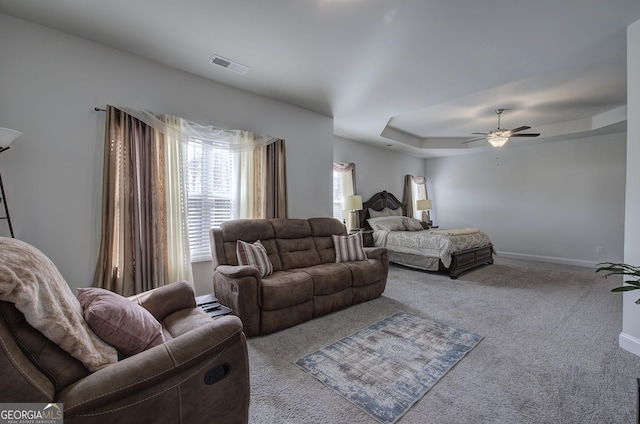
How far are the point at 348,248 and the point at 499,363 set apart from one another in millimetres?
1987

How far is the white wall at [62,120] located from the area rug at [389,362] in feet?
7.68

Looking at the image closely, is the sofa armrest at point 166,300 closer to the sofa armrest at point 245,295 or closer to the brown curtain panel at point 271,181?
the sofa armrest at point 245,295

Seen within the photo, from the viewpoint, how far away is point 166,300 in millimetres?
1801

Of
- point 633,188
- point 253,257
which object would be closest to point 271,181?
point 253,257

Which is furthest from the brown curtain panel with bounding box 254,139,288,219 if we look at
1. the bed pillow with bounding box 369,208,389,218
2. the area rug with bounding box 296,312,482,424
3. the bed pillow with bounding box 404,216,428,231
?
the bed pillow with bounding box 404,216,428,231

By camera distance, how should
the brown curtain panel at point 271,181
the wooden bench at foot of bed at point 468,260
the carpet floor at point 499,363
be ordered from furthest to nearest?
the wooden bench at foot of bed at point 468,260, the brown curtain panel at point 271,181, the carpet floor at point 499,363

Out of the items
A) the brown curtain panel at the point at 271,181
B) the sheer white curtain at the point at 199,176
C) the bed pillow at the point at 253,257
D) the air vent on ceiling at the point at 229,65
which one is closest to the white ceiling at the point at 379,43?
the air vent on ceiling at the point at 229,65

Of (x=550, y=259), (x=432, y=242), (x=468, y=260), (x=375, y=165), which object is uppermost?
(x=375, y=165)

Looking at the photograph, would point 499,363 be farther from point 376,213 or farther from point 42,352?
point 376,213

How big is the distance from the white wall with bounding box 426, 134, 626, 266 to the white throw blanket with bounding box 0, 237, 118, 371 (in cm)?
769

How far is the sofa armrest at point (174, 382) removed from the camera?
90cm

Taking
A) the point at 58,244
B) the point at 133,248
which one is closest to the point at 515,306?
the point at 133,248

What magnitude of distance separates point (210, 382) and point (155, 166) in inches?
95.4

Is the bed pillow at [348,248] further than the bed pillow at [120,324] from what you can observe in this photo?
Yes
